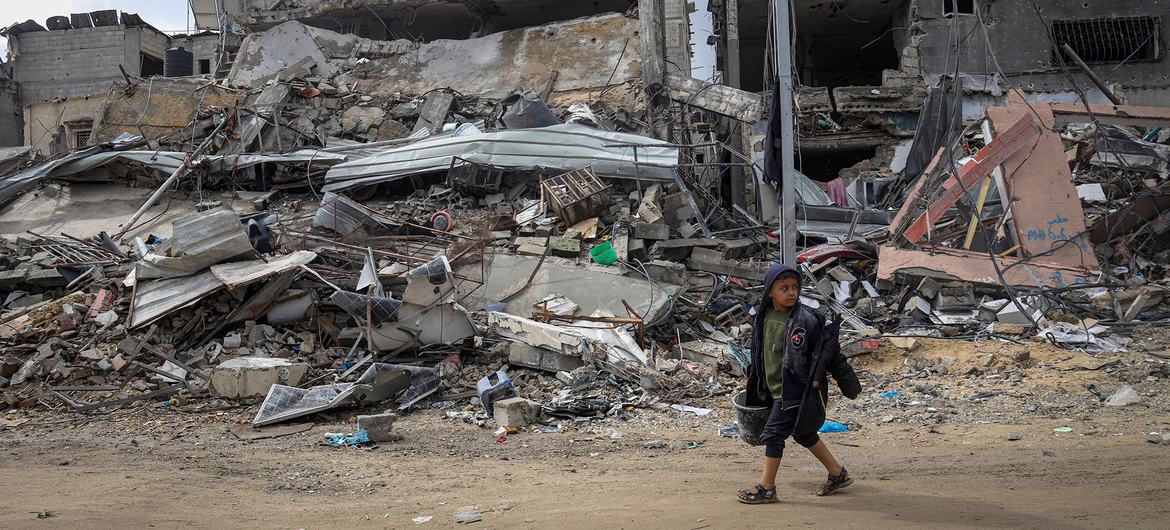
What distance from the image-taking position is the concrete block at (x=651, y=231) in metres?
11.1

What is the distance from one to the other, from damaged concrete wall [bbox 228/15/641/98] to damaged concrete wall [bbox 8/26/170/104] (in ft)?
41.1

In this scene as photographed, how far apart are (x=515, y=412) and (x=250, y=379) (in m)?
2.68

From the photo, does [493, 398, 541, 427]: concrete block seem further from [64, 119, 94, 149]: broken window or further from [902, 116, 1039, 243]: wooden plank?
[64, 119, 94, 149]: broken window

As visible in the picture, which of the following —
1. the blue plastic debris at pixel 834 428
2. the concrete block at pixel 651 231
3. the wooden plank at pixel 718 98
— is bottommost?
the blue plastic debris at pixel 834 428

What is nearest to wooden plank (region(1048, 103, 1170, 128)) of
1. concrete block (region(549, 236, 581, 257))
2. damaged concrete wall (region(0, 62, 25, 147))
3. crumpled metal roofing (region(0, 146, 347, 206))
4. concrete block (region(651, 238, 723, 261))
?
concrete block (region(651, 238, 723, 261))

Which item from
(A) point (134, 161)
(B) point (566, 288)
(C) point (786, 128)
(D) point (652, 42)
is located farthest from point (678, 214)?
(A) point (134, 161)

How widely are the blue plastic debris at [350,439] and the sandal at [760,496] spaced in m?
3.31

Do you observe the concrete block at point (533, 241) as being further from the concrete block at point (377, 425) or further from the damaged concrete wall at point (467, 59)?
the damaged concrete wall at point (467, 59)

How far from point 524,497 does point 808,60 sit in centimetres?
1973

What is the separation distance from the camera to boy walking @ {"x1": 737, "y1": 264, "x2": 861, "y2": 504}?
378 centimetres

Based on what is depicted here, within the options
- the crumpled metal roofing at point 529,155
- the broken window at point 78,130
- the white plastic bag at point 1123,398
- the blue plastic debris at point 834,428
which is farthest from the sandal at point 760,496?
the broken window at point 78,130

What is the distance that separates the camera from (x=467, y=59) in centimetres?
1833

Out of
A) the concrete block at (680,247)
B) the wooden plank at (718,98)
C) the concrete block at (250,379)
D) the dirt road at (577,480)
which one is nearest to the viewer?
the dirt road at (577,480)

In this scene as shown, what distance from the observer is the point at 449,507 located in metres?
4.15
